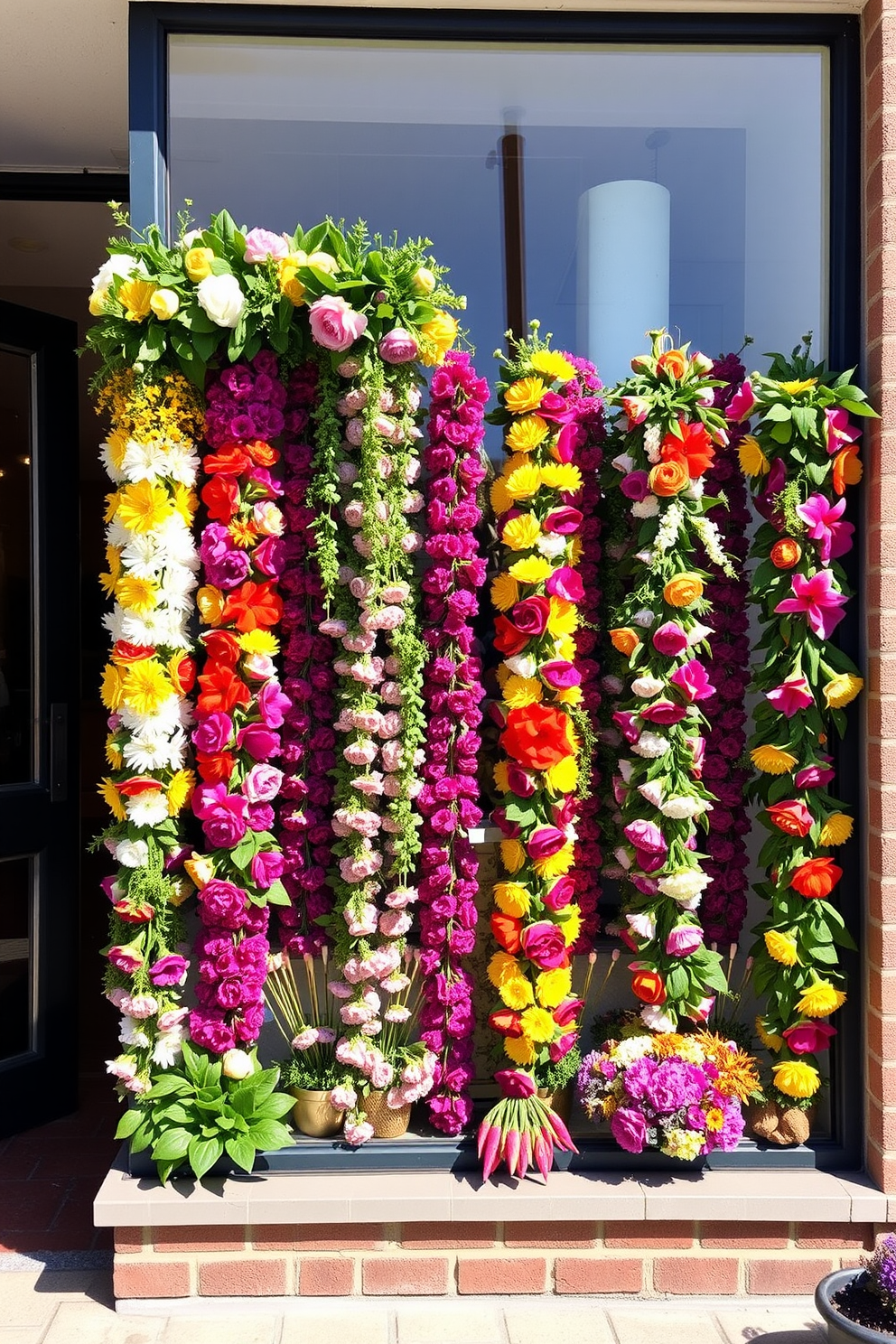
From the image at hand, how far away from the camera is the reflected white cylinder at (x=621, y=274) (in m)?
2.95

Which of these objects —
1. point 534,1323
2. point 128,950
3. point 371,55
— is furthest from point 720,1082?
point 371,55

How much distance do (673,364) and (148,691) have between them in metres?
1.59

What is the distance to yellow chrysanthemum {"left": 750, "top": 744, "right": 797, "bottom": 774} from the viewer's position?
265 cm

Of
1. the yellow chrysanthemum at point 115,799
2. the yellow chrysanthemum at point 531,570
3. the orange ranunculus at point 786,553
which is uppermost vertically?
the orange ranunculus at point 786,553

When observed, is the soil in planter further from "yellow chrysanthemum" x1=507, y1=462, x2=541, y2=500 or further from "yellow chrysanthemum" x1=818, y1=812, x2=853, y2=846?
"yellow chrysanthemum" x1=507, y1=462, x2=541, y2=500

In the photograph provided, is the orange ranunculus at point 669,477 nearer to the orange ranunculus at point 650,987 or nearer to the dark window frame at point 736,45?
the dark window frame at point 736,45

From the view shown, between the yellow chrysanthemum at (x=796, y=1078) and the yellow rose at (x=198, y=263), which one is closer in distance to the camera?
the yellow rose at (x=198, y=263)

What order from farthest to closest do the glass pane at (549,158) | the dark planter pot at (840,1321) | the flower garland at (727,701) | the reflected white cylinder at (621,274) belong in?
the reflected white cylinder at (621,274)
the glass pane at (549,158)
the flower garland at (727,701)
the dark planter pot at (840,1321)

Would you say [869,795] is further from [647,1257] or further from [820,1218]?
[647,1257]

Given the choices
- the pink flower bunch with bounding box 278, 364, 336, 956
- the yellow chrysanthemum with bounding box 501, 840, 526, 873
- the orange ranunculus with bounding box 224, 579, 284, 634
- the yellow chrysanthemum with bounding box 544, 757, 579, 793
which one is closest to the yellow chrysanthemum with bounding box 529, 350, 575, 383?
the pink flower bunch with bounding box 278, 364, 336, 956

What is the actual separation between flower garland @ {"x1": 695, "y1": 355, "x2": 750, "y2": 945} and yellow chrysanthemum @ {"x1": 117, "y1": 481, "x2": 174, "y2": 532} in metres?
1.43

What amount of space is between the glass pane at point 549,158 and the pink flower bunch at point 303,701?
0.63 metres

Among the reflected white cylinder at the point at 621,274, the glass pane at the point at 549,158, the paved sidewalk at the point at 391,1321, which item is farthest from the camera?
the reflected white cylinder at the point at 621,274

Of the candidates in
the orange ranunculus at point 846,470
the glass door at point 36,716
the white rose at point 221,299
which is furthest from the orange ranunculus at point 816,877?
the glass door at point 36,716
